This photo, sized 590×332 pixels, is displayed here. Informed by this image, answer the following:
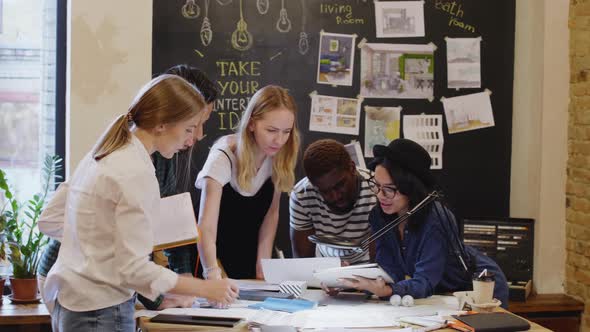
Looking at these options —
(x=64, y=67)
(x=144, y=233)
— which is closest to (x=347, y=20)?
(x=64, y=67)

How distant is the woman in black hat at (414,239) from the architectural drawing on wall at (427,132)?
1.48 m

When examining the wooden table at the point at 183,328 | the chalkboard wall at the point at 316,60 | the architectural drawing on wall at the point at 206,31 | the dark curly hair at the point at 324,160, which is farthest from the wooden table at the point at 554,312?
the architectural drawing on wall at the point at 206,31

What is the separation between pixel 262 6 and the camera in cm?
438

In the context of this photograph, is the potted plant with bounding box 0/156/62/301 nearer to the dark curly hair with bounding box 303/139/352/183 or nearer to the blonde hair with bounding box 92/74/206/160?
the dark curly hair with bounding box 303/139/352/183

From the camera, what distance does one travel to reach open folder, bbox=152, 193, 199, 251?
8.66 ft

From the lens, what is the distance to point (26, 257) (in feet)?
12.8

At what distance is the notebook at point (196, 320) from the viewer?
→ 2.56 meters

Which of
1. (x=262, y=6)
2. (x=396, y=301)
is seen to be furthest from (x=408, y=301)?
(x=262, y=6)

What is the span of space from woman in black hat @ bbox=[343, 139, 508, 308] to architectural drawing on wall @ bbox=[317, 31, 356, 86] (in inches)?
55.2

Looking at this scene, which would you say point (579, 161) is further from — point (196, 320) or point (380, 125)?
point (196, 320)

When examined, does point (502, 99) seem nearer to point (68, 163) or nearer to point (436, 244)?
point (436, 244)

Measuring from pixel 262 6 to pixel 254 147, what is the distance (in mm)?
1233

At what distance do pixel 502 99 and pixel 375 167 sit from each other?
1813 mm

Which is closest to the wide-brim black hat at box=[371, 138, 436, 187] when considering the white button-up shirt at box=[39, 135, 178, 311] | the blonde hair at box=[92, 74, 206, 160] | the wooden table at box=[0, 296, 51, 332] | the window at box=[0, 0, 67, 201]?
the blonde hair at box=[92, 74, 206, 160]
